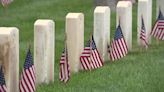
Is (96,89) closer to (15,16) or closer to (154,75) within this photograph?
(154,75)

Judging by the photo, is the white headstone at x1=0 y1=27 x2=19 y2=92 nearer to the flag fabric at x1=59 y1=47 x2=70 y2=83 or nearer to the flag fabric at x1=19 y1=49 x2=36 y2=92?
the flag fabric at x1=19 y1=49 x2=36 y2=92

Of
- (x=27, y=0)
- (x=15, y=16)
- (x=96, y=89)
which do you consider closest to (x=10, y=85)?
(x=96, y=89)

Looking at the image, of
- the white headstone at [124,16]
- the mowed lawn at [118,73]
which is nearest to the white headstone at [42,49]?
the mowed lawn at [118,73]

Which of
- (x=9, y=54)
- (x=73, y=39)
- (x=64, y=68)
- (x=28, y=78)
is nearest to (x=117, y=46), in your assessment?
(x=73, y=39)

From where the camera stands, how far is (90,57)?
1193 centimetres

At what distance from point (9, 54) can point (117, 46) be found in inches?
166

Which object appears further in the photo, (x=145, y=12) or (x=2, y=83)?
(x=145, y=12)

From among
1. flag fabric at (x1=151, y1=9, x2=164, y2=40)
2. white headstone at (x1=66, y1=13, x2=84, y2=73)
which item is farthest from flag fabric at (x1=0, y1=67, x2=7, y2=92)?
flag fabric at (x1=151, y1=9, x2=164, y2=40)

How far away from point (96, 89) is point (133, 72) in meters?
1.55

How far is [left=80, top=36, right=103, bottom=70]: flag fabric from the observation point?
38.7 feet

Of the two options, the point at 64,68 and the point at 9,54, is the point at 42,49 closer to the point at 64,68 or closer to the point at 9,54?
the point at 64,68

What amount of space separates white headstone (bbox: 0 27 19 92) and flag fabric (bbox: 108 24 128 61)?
12.7 feet

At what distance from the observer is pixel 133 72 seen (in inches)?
462

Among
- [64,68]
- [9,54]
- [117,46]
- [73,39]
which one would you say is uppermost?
[9,54]
